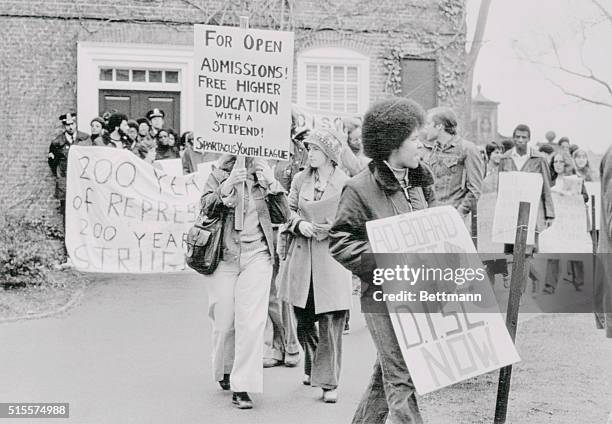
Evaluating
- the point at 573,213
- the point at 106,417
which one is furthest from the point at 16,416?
the point at 573,213

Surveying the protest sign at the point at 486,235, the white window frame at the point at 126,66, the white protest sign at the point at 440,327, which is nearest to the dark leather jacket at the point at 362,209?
the white protest sign at the point at 440,327

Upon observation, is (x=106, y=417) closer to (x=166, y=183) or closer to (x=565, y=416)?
(x=565, y=416)

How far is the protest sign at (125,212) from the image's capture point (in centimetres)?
1181

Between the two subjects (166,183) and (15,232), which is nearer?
(15,232)

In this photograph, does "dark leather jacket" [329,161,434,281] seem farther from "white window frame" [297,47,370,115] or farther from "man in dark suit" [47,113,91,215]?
"white window frame" [297,47,370,115]

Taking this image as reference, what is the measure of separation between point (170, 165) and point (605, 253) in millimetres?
8243

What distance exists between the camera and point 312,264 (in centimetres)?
703

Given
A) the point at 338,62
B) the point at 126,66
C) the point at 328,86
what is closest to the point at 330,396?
the point at 126,66

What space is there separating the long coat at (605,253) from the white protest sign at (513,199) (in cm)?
394

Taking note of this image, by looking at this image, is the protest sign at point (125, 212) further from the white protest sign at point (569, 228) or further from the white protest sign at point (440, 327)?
the white protest sign at point (440, 327)

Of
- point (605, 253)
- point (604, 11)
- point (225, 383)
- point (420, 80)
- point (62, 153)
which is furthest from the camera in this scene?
point (420, 80)

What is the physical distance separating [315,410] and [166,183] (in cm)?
625

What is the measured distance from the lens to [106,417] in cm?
614

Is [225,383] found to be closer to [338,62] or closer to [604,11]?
[604,11]
